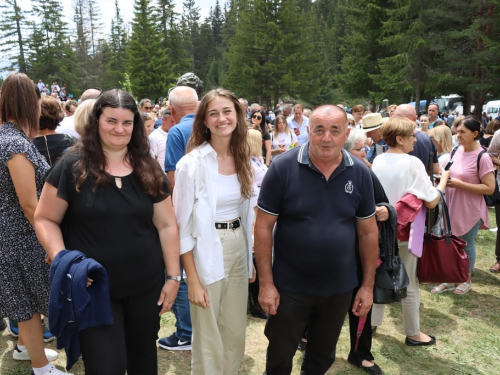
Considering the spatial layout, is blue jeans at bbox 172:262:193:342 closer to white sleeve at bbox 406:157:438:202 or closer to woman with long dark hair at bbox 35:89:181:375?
woman with long dark hair at bbox 35:89:181:375

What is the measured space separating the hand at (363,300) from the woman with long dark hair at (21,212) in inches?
81.5

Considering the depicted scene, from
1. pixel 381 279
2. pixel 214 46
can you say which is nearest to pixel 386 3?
pixel 381 279

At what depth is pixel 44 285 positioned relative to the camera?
275 centimetres

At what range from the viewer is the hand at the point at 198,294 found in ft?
7.84

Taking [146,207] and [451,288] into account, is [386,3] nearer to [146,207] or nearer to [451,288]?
[451,288]

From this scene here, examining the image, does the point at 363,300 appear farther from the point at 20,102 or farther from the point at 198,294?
the point at 20,102

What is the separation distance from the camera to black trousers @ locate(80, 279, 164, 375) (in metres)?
1.98

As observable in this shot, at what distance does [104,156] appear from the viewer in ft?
6.93

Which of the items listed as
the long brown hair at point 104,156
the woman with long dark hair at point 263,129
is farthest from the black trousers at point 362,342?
the woman with long dark hair at point 263,129

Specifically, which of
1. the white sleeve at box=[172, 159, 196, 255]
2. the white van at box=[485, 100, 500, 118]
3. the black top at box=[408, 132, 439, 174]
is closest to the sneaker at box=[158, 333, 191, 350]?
the white sleeve at box=[172, 159, 196, 255]

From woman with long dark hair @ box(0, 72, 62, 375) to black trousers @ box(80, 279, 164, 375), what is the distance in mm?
896

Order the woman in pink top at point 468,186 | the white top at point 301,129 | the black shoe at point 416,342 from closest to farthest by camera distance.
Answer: the black shoe at point 416,342, the woman in pink top at point 468,186, the white top at point 301,129

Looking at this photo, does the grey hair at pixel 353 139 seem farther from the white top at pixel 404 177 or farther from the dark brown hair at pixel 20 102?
the dark brown hair at pixel 20 102

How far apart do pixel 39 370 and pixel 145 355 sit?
1.08 metres
